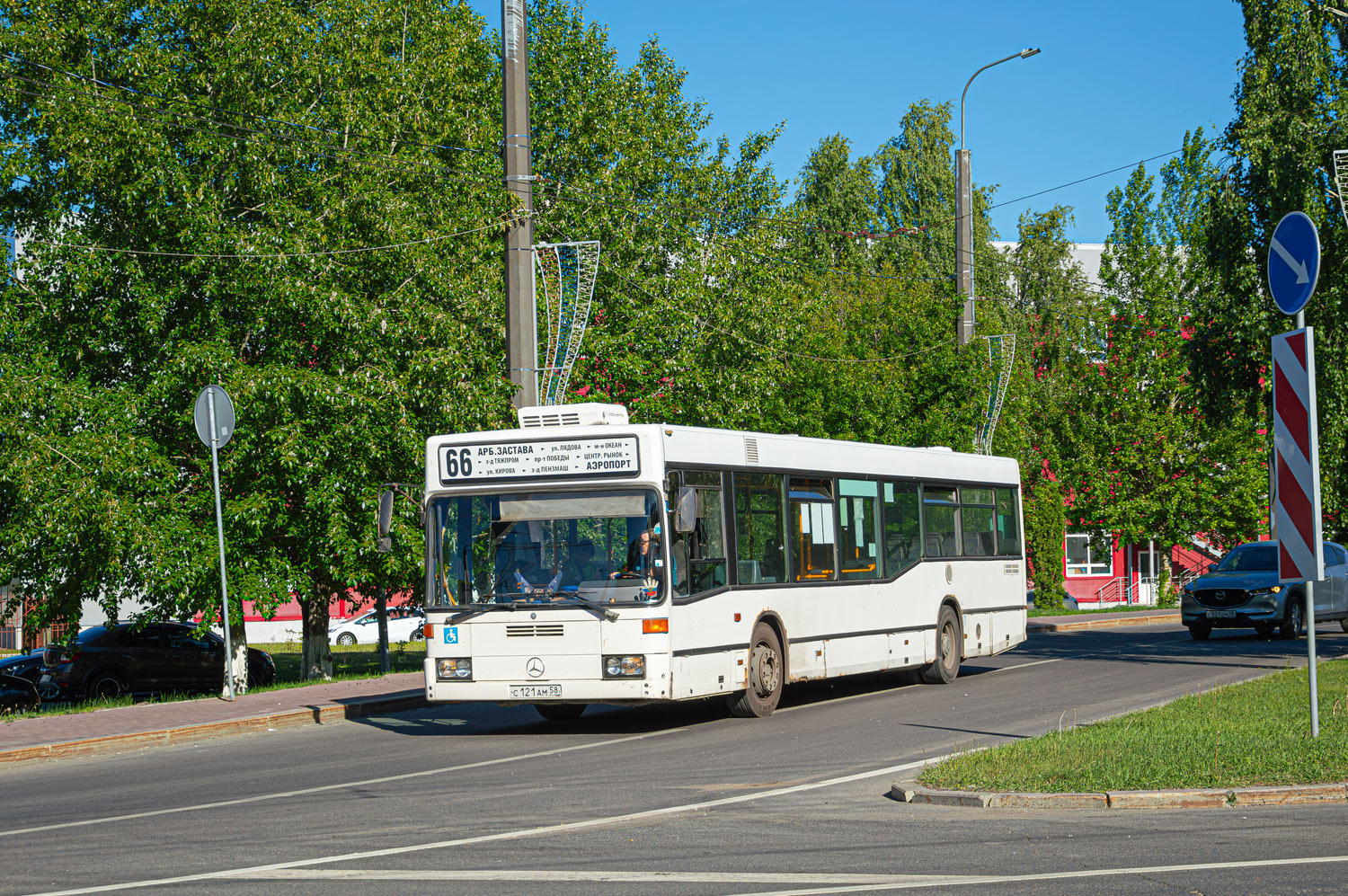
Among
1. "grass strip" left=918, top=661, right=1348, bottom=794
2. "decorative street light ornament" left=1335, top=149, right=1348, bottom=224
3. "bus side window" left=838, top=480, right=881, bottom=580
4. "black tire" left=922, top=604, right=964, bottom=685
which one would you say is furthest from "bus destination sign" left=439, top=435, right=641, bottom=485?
"decorative street light ornament" left=1335, top=149, right=1348, bottom=224

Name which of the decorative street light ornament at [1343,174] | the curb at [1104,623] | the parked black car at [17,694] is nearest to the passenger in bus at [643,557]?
the decorative street light ornament at [1343,174]

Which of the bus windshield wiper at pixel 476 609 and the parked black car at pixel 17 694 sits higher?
the bus windshield wiper at pixel 476 609

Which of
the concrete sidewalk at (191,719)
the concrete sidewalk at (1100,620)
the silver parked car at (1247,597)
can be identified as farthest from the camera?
the concrete sidewalk at (1100,620)

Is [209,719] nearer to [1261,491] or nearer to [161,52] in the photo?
[161,52]

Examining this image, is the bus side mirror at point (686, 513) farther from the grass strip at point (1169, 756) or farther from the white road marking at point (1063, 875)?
the white road marking at point (1063, 875)

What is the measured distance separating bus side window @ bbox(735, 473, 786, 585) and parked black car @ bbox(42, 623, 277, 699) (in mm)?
14386

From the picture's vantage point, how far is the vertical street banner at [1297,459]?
34.6 feet

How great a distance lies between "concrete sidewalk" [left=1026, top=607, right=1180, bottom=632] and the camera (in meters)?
36.6

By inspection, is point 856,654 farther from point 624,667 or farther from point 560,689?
point 560,689

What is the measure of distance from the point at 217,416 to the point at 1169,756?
1225 centimetres

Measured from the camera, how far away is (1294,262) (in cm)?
1084

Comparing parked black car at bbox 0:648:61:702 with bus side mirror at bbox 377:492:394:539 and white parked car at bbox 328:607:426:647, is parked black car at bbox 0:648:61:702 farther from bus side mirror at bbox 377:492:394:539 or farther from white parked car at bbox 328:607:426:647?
white parked car at bbox 328:607:426:647

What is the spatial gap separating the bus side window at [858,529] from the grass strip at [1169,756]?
16.4 feet

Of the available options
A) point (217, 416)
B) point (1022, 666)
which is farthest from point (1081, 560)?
point (217, 416)
